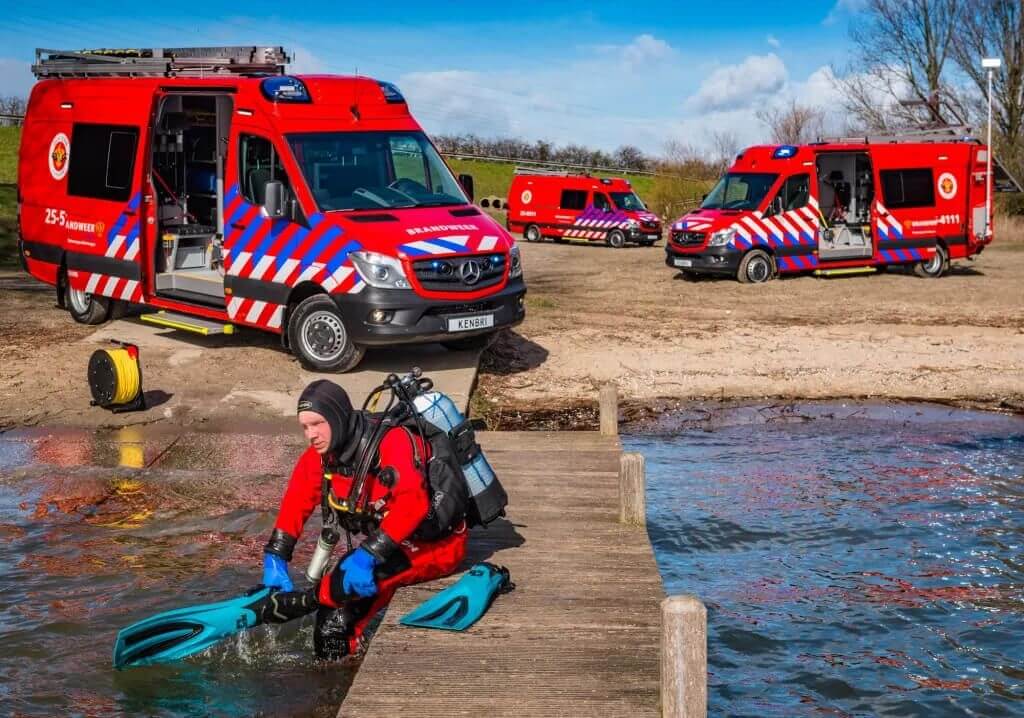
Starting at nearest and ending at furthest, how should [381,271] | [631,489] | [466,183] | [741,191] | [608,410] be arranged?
[631,489] < [608,410] < [381,271] < [466,183] < [741,191]

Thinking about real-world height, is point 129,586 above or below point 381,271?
below

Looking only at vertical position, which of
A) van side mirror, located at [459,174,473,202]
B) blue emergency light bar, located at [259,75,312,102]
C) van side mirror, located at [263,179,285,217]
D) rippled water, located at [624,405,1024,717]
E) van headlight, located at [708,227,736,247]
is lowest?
rippled water, located at [624,405,1024,717]

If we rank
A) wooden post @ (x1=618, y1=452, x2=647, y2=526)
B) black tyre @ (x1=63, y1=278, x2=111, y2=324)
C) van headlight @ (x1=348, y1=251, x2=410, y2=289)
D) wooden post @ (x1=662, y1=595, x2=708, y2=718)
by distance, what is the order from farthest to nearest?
black tyre @ (x1=63, y1=278, x2=111, y2=324) < van headlight @ (x1=348, y1=251, x2=410, y2=289) < wooden post @ (x1=618, y1=452, x2=647, y2=526) < wooden post @ (x1=662, y1=595, x2=708, y2=718)

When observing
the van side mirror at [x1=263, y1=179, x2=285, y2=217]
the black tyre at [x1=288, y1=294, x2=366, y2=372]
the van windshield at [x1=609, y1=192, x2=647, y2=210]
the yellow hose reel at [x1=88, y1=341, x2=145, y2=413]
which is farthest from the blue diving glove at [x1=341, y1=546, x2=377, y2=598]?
the van windshield at [x1=609, y1=192, x2=647, y2=210]

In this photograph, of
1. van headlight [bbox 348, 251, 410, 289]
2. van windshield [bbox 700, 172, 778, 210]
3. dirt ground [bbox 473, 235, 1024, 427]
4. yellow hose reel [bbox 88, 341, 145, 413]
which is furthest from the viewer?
van windshield [bbox 700, 172, 778, 210]

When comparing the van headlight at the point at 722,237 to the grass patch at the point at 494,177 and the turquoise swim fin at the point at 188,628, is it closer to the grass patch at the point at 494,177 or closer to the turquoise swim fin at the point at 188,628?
the turquoise swim fin at the point at 188,628

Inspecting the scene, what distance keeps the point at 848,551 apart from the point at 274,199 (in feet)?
22.6

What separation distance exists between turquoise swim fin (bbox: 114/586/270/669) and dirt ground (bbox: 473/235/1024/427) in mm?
6101

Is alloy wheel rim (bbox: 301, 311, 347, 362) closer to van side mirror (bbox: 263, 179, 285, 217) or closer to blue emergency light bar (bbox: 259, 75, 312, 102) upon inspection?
van side mirror (bbox: 263, 179, 285, 217)

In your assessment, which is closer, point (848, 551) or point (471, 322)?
point (848, 551)

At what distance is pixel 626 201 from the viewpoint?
1339 inches

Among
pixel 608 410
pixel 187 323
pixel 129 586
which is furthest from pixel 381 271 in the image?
pixel 129 586

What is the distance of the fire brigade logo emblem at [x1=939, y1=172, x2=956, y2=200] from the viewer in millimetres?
23938

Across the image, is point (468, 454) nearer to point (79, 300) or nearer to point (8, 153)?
point (79, 300)
